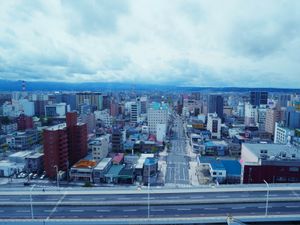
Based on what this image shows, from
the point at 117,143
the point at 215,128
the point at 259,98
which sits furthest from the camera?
the point at 259,98

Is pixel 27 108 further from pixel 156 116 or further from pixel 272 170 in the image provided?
pixel 272 170

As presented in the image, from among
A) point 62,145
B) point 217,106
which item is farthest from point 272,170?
point 217,106

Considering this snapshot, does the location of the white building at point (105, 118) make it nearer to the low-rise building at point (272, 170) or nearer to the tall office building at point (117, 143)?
the tall office building at point (117, 143)

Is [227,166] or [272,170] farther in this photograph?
[227,166]

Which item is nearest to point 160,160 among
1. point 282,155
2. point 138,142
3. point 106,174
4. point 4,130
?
point 138,142

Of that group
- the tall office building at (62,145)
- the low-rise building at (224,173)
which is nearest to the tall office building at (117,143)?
the tall office building at (62,145)

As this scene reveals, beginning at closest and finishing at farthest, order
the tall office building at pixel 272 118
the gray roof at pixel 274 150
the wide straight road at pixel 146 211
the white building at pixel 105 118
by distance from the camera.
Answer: the wide straight road at pixel 146 211
the gray roof at pixel 274 150
the tall office building at pixel 272 118
the white building at pixel 105 118

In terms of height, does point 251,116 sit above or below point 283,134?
above
